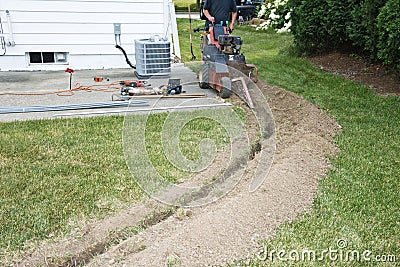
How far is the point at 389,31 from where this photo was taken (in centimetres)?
602

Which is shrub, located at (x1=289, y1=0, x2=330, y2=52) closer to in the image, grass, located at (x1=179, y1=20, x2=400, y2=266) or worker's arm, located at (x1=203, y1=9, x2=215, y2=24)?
grass, located at (x1=179, y1=20, x2=400, y2=266)

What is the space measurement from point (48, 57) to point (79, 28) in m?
0.88

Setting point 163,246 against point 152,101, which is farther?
point 152,101

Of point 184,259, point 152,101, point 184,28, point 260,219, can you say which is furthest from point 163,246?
point 184,28

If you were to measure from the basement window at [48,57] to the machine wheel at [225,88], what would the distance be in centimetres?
385

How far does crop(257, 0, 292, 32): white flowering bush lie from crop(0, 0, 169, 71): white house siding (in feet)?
17.0

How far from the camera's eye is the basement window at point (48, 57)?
784 cm

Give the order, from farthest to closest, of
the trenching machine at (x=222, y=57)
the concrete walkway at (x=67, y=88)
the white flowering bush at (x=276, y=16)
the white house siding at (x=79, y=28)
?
the white flowering bush at (x=276, y=16), the white house siding at (x=79, y=28), the trenching machine at (x=222, y=57), the concrete walkway at (x=67, y=88)

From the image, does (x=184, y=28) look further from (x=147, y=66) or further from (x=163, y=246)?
(x=163, y=246)

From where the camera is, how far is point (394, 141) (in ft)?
14.3

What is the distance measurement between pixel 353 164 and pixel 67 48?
6.28 m

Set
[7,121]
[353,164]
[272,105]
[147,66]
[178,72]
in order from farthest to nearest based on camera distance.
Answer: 1. [178,72]
2. [147,66]
3. [272,105]
4. [7,121]
5. [353,164]

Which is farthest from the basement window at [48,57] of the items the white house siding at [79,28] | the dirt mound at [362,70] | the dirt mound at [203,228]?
the dirt mound at [203,228]

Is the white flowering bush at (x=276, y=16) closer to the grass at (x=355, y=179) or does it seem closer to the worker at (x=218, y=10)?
the grass at (x=355, y=179)
